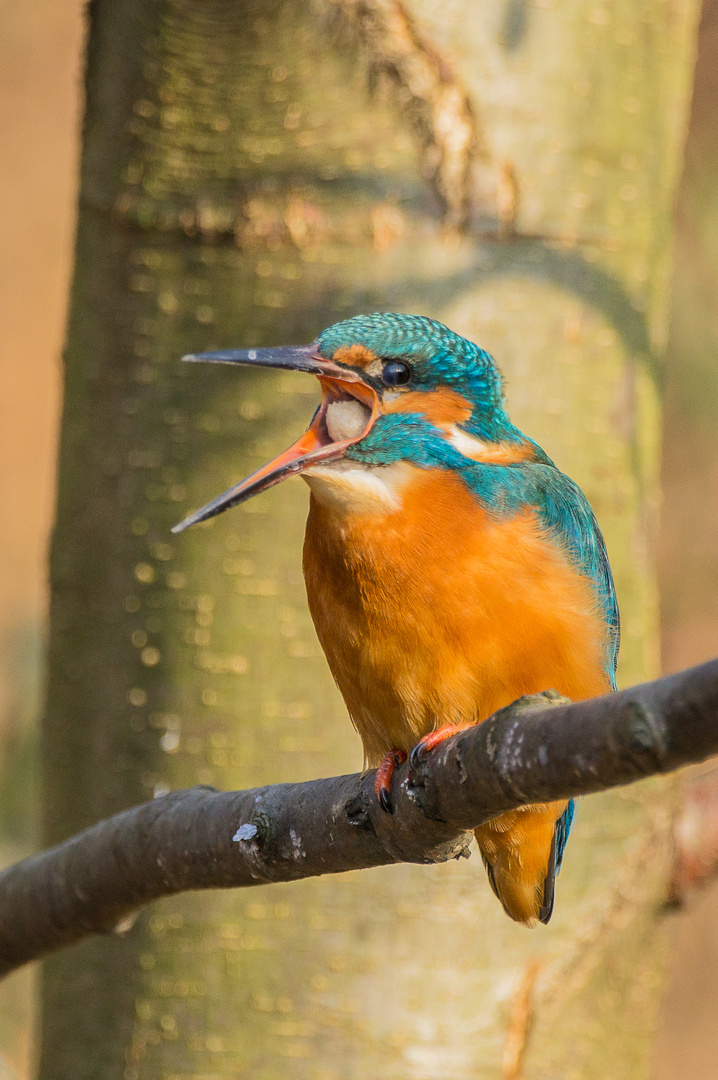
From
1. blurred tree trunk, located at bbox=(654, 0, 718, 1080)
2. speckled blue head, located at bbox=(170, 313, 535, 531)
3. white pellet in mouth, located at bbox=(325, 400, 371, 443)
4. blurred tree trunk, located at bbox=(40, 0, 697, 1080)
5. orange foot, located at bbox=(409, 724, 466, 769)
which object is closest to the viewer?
orange foot, located at bbox=(409, 724, 466, 769)

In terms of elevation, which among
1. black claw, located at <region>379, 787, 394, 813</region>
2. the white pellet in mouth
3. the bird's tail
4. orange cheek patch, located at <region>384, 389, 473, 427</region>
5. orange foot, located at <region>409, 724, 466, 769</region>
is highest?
orange cheek patch, located at <region>384, 389, 473, 427</region>

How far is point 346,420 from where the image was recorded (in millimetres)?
2109

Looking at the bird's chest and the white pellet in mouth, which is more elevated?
the white pellet in mouth

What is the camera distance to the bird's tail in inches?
84.7

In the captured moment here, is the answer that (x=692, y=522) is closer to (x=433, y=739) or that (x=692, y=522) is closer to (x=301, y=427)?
(x=301, y=427)

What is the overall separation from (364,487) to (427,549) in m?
0.14

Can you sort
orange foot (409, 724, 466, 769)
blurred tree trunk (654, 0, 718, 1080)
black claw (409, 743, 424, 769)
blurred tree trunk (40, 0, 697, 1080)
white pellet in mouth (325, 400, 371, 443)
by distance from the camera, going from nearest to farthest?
black claw (409, 743, 424, 769) < orange foot (409, 724, 466, 769) < white pellet in mouth (325, 400, 371, 443) < blurred tree trunk (40, 0, 697, 1080) < blurred tree trunk (654, 0, 718, 1080)

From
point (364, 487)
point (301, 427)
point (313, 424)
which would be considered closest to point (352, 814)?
point (364, 487)

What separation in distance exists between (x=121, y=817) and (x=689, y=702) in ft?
3.98

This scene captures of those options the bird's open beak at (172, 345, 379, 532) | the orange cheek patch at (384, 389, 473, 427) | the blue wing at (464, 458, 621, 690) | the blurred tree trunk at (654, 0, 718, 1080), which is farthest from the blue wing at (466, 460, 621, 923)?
the blurred tree trunk at (654, 0, 718, 1080)

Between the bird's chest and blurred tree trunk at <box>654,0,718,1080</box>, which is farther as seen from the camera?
blurred tree trunk at <box>654,0,718,1080</box>

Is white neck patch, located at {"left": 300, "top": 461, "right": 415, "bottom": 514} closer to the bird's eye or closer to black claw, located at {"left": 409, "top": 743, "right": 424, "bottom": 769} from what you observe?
the bird's eye

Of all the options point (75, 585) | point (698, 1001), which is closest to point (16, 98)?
point (75, 585)

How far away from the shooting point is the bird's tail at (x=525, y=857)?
7.06 ft
